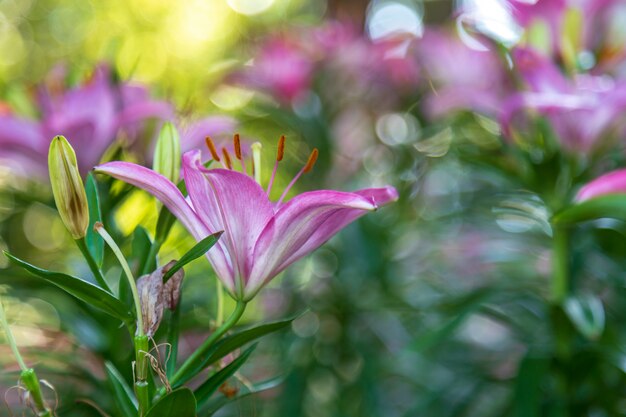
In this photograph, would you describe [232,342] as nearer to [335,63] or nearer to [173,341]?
[173,341]

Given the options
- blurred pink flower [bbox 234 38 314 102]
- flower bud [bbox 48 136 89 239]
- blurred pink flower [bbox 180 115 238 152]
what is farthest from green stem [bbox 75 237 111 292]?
blurred pink flower [bbox 234 38 314 102]

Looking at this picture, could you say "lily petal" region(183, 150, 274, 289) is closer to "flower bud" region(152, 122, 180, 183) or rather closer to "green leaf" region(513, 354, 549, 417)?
"flower bud" region(152, 122, 180, 183)

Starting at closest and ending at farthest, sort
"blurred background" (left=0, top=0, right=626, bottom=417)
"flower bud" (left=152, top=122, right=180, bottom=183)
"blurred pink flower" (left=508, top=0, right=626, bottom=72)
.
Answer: "flower bud" (left=152, top=122, right=180, bottom=183) < "blurred background" (left=0, top=0, right=626, bottom=417) < "blurred pink flower" (left=508, top=0, right=626, bottom=72)

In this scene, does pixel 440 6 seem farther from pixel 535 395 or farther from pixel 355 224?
pixel 535 395

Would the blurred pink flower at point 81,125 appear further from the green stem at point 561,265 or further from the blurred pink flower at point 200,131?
the green stem at point 561,265

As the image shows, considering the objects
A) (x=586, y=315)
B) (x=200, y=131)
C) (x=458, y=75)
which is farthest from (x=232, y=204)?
(x=458, y=75)

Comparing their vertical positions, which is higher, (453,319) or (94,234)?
(94,234)

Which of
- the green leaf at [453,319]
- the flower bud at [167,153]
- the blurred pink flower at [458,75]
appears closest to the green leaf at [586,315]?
the green leaf at [453,319]
